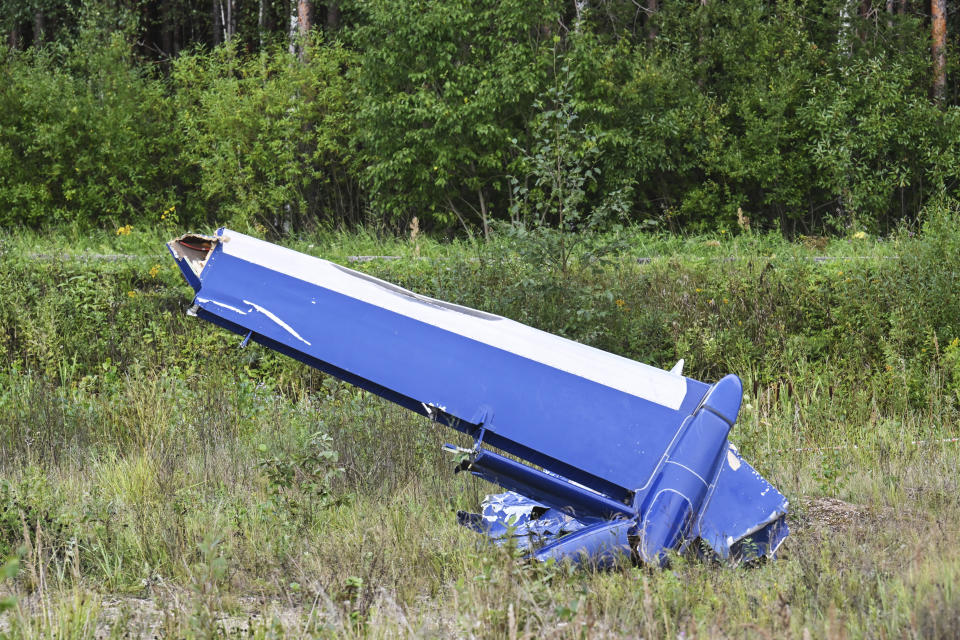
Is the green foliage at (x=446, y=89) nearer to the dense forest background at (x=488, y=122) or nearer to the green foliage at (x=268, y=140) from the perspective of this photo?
the dense forest background at (x=488, y=122)

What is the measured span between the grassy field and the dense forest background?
5.45 meters

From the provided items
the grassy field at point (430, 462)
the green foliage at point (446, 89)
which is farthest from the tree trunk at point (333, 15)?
the grassy field at point (430, 462)

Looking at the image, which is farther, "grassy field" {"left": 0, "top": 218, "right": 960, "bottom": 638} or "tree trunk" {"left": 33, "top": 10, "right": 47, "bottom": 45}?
"tree trunk" {"left": 33, "top": 10, "right": 47, "bottom": 45}

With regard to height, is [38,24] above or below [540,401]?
above

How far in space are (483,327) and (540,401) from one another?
41 cm

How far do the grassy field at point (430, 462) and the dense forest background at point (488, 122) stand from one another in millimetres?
5446

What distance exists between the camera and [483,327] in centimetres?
391

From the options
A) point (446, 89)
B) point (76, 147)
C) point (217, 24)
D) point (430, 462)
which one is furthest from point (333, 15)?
point (430, 462)

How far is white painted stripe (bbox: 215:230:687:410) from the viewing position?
3.85 m

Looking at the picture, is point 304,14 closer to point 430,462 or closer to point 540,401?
point 430,462

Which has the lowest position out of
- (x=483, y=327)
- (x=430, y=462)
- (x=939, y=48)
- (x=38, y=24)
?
(x=430, y=462)

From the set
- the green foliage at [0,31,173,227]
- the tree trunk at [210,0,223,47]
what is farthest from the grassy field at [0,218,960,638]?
the tree trunk at [210,0,223,47]

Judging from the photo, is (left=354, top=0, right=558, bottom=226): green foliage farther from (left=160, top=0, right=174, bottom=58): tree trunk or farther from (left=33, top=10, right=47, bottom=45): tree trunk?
(left=160, top=0, right=174, bottom=58): tree trunk

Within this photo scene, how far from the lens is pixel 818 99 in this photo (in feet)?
51.7
